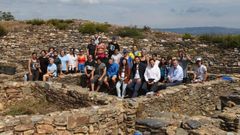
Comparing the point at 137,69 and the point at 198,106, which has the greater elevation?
the point at 137,69

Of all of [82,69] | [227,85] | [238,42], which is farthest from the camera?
[238,42]

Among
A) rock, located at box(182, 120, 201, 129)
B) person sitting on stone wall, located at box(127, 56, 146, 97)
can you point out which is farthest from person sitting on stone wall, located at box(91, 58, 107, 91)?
rock, located at box(182, 120, 201, 129)

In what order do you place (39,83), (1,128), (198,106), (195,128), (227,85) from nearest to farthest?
(1,128), (195,128), (39,83), (198,106), (227,85)

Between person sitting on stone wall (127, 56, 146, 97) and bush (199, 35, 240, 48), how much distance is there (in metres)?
15.7

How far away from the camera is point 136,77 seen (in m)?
13.9

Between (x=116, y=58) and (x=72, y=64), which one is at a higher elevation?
(x=116, y=58)

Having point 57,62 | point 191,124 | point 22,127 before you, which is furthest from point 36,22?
point 191,124

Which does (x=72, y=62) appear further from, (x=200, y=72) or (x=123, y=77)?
(x=200, y=72)

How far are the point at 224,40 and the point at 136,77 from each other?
55.1 ft

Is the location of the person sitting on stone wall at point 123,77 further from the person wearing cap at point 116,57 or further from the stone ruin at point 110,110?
the stone ruin at point 110,110

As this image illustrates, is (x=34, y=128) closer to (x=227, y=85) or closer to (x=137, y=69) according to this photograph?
(x=137, y=69)

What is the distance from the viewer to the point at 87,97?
11.1 meters

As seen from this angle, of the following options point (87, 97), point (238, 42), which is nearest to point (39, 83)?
point (87, 97)

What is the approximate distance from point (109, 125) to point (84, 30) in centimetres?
2299
